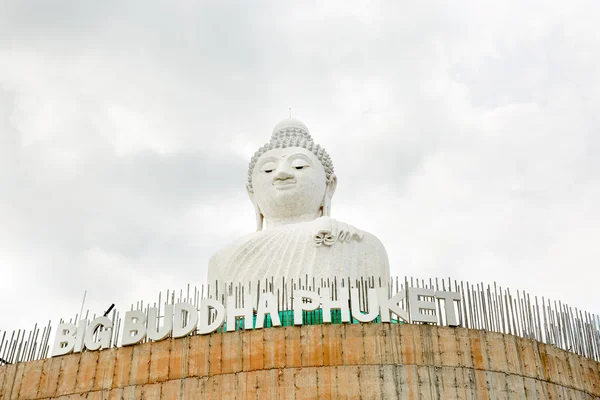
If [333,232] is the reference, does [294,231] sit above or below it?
above

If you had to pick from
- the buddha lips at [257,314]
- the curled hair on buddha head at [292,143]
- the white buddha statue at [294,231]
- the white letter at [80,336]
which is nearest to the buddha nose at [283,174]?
the white buddha statue at [294,231]

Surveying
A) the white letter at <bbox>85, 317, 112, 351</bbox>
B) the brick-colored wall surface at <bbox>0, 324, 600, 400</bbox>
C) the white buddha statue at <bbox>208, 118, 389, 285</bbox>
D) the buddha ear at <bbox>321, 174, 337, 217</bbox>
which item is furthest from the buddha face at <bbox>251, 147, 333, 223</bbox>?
the brick-colored wall surface at <bbox>0, 324, 600, 400</bbox>

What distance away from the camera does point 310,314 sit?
12.1 meters

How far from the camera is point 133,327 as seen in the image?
38.2 feet

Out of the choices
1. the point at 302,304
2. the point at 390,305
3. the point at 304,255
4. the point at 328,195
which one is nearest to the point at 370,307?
the point at 390,305

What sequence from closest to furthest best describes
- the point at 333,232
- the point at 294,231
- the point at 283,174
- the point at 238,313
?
1. the point at 238,313
2. the point at 333,232
3. the point at 294,231
4. the point at 283,174

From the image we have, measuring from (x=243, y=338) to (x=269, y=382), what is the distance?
0.80 m

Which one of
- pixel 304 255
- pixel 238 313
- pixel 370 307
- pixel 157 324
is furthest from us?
pixel 304 255

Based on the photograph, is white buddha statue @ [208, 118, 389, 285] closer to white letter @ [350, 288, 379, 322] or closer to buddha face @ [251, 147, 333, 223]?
buddha face @ [251, 147, 333, 223]

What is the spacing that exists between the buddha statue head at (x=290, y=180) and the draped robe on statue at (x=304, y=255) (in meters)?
0.73

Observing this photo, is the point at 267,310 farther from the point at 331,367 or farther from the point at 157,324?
the point at 157,324

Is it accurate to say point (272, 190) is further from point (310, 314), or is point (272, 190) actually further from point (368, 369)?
point (368, 369)

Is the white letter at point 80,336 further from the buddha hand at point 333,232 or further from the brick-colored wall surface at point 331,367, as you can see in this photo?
the buddha hand at point 333,232

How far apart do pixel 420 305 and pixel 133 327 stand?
168 inches
